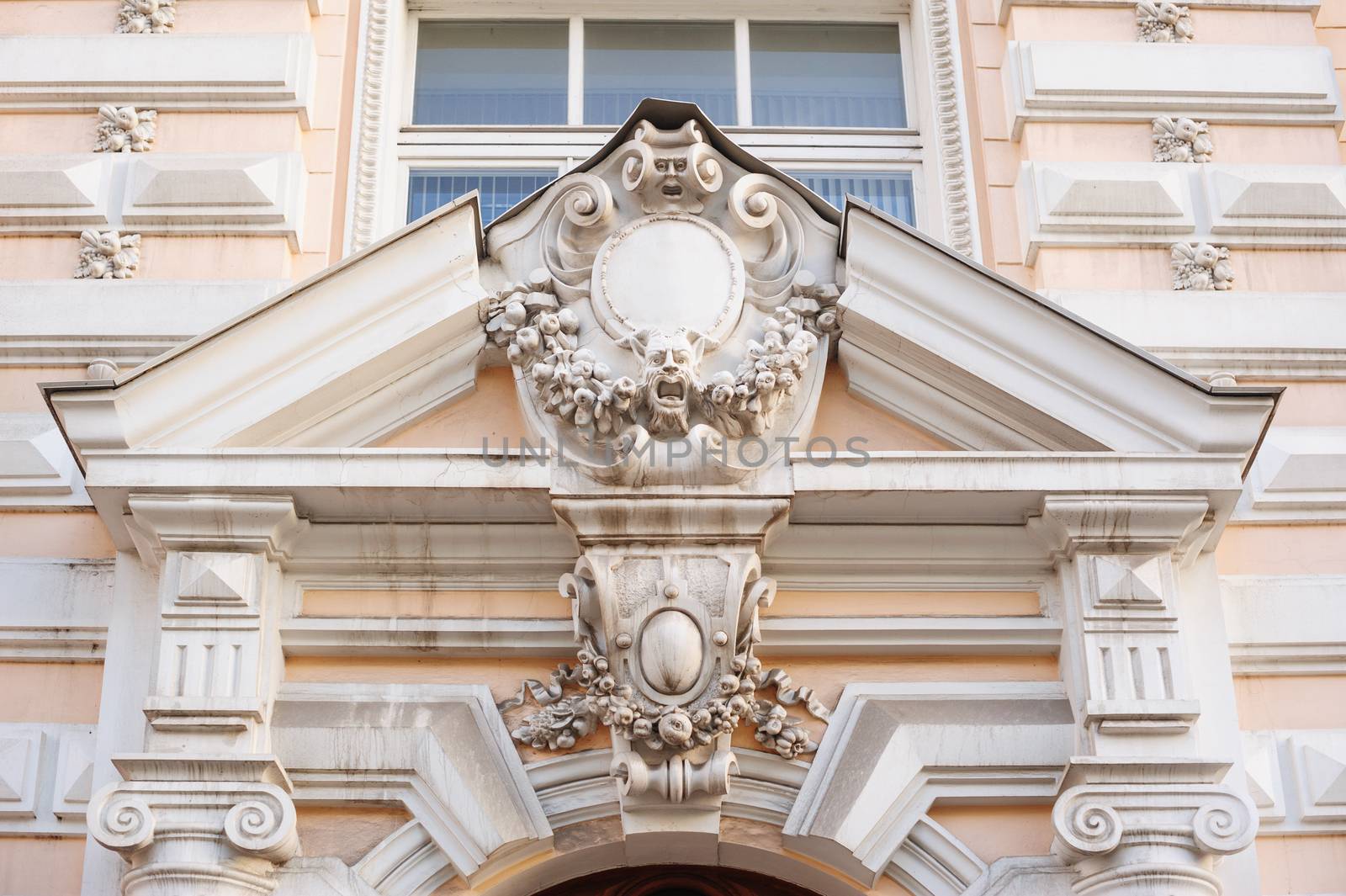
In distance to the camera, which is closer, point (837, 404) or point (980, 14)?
point (837, 404)

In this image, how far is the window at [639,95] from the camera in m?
7.71

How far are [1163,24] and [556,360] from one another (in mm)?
3226

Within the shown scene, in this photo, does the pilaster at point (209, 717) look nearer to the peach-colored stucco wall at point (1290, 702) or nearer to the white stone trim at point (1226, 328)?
the white stone trim at point (1226, 328)

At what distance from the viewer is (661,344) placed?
5.84m

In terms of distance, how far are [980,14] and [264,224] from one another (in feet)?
10.4

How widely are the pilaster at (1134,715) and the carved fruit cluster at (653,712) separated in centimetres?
88

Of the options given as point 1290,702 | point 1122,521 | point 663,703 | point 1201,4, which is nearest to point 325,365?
point 663,703

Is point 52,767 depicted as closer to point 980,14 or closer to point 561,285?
point 561,285

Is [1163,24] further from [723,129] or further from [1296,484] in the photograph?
[1296,484]

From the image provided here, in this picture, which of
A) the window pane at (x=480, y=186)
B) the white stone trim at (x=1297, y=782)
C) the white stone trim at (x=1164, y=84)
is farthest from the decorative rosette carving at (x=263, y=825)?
the white stone trim at (x=1164, y=84)

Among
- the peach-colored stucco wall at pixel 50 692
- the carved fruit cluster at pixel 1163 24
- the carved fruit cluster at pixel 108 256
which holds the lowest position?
the peach-colored stucco wall at pixel 50 692

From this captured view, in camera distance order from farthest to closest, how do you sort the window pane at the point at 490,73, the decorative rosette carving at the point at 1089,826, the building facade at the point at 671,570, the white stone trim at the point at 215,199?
1. the window pane at the point at 490,73
2. the white stone trim at the point at 215,199
3. the building facade at the point at 671,570
4. the decorative rosette carving at the point at 1089,826

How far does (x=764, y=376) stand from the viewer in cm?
586

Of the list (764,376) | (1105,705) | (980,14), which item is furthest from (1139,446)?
(980,14)
